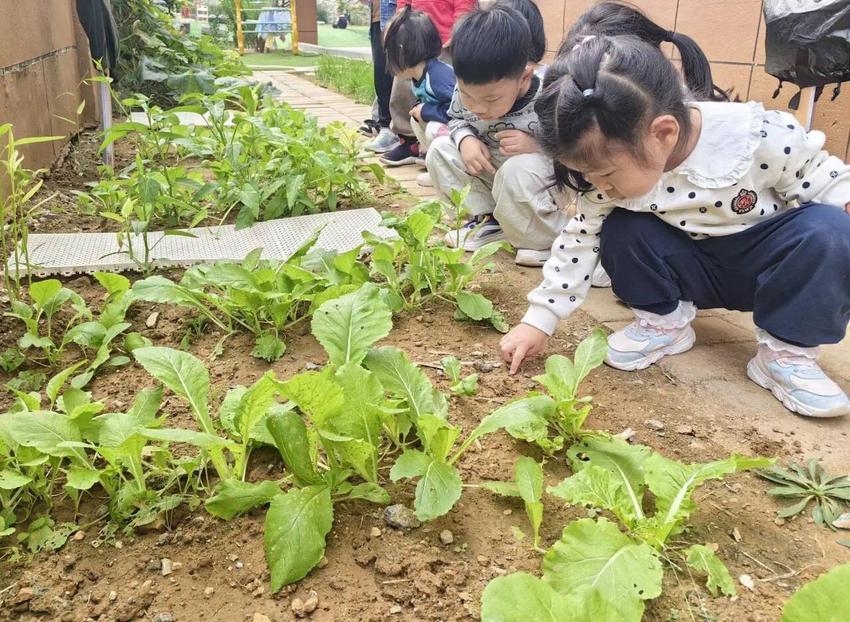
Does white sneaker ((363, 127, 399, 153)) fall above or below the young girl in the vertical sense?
below

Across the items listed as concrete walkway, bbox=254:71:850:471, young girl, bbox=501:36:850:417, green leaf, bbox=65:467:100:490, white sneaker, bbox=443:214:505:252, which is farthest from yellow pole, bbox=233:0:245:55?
green leaf, bbox=65:467:100:490

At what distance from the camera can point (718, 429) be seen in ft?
4.93

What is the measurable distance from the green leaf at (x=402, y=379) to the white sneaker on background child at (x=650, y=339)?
62 centimetres

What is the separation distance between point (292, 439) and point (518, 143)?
1734 millimetres

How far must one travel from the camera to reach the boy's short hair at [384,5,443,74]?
3564 mm

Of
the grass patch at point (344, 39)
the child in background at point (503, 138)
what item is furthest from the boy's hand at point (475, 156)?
the grass patch at point (344, 39)

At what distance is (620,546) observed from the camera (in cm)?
104

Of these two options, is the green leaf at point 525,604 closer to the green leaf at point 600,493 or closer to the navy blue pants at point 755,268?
the green leaf at point 600,493

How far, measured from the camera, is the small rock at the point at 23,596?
1.05 m

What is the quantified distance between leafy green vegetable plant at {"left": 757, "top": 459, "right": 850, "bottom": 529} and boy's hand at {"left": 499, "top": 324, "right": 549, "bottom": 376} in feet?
1.97

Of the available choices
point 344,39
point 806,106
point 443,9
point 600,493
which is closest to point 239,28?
point 344,39

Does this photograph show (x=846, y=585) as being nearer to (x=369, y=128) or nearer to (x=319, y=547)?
(x=319, y=547)

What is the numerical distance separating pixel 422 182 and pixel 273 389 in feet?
8.53

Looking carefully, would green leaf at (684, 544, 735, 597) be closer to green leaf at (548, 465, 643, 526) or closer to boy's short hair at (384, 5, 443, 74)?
green leaf at (548, 465, 643, 526)
